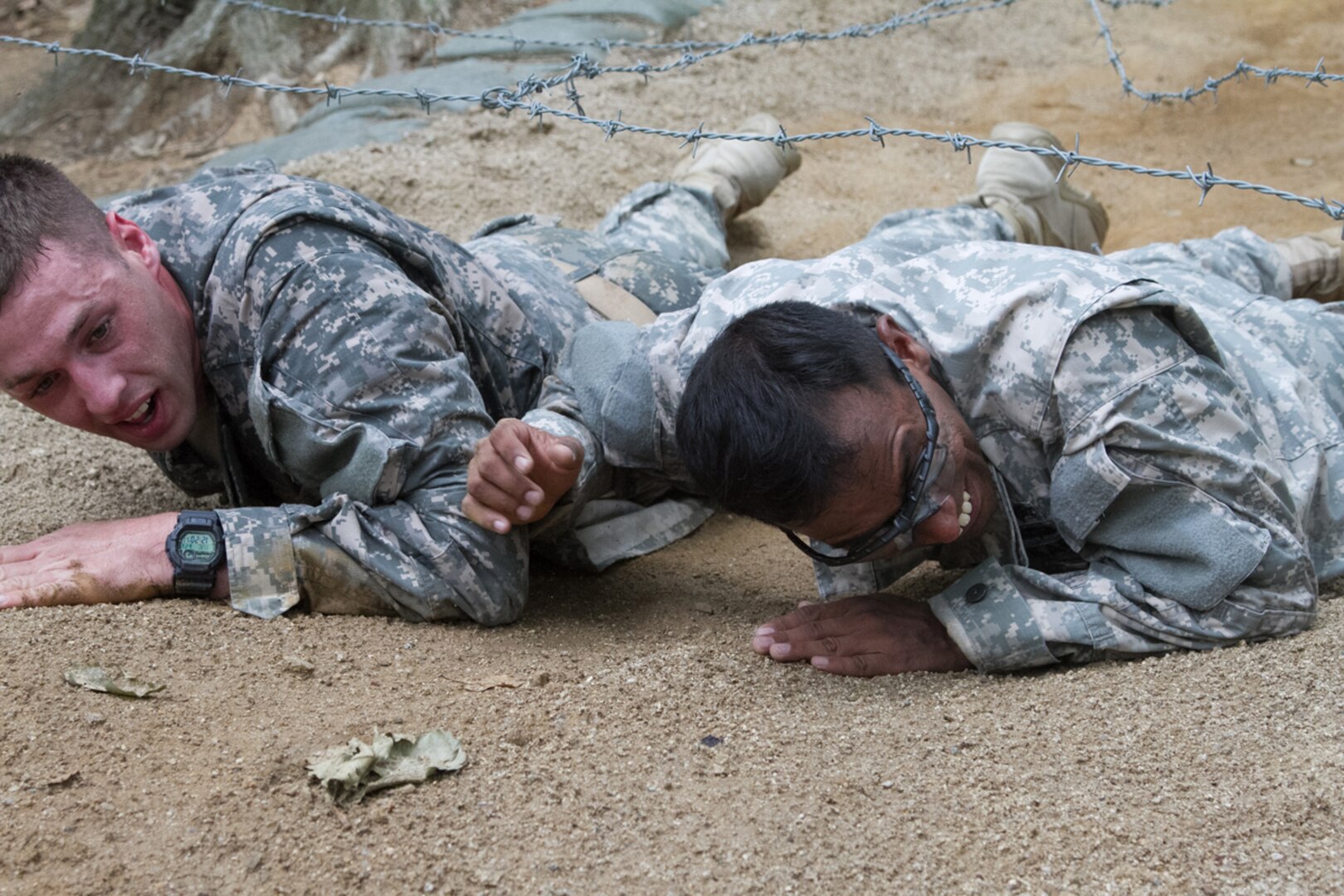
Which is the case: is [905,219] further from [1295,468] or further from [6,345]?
[6,345]

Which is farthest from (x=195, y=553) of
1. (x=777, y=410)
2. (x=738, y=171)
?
(x=738, y=171)

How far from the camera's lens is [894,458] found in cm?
179

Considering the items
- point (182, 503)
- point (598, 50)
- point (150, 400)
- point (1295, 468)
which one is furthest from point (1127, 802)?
point (598, 50)

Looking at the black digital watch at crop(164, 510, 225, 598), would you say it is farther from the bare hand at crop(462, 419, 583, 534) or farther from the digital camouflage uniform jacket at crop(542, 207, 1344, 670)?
the digital camouflage uniform jacket at crop(542, 207, 1344, 670)

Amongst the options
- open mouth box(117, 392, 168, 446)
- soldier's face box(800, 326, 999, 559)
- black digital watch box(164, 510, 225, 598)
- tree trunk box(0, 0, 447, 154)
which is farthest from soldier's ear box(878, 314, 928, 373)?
tree trunk box(0, 0, 447, 154)

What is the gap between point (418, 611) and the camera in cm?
218

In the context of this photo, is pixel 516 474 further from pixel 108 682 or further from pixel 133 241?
pixel 133 241

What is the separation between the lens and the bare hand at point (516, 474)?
2020 mm

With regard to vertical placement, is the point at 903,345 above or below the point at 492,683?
above

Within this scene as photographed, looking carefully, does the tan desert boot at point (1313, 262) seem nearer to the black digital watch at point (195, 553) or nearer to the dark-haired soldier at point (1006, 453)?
the dark-haired soldier at point (1006, 453)

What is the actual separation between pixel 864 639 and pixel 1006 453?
37cm

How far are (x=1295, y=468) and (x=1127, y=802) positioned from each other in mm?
828

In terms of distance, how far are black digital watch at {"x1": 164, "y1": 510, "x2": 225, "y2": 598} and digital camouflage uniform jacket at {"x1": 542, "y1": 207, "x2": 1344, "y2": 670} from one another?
64cm

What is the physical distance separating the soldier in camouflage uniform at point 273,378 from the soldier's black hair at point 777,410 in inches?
13.2
